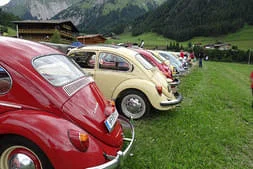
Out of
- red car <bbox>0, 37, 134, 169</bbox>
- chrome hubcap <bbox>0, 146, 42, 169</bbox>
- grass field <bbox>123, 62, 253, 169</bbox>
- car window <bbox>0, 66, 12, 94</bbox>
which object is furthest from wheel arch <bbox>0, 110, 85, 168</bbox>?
grass field <bbox>123, 62, 253, 169</bbox>

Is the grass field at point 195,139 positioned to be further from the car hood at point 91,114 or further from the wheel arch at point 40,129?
the wheel arch at point 40,129

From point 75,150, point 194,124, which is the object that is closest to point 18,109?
point 75,150

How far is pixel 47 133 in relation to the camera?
2.56 meters

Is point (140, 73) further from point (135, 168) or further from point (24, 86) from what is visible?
point (24, 86)

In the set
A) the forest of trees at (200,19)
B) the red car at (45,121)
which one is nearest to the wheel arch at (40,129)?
the red car at (45,121)

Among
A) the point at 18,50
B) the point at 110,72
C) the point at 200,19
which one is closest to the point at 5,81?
the point at 18,50

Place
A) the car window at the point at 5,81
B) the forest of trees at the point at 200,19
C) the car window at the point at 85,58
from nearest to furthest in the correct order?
the car window at the point at 5,81, the car window at the point at 85,58, the forest of trees at the point at 200,19

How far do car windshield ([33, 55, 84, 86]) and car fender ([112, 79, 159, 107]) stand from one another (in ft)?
6.13

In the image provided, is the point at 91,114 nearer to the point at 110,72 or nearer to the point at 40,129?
the point at 40,129

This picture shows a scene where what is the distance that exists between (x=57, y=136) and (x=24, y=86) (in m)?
0.77

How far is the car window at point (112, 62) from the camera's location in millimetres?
5918

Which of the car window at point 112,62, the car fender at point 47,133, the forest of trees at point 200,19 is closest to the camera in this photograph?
the car fender at point 47,133

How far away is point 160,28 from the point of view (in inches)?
4919

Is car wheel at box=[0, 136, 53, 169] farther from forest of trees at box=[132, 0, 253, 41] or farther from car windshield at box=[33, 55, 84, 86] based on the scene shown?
forest of trees at box=[132, 0, 253, 41]
